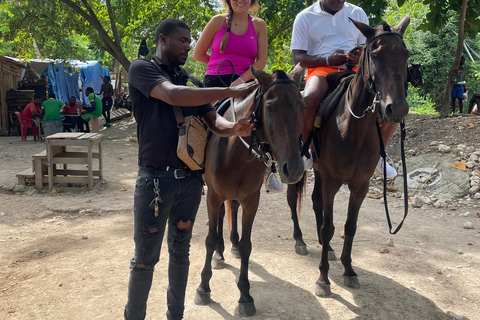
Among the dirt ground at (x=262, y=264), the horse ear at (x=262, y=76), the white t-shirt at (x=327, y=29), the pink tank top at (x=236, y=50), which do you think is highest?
the white t-shirt at (x=327, y=29)

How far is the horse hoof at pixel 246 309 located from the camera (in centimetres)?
375

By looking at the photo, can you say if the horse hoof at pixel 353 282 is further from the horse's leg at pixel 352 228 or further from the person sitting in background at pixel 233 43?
the person sitting in background at pixel 233 43

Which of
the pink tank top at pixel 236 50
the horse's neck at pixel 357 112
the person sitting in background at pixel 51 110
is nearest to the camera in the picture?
the horse's neck at pixel 357 112

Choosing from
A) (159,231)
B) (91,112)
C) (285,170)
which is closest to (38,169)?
(159,231)

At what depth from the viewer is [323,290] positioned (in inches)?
166

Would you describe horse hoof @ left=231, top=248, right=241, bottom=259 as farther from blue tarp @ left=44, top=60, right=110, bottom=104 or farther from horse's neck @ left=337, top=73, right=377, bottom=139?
blue tarp @ left=44, top=60, right=110, bottom=104

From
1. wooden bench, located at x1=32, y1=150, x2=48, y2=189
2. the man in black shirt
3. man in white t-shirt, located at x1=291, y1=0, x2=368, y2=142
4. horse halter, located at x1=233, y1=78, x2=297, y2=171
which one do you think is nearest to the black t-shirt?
the man in black shirt

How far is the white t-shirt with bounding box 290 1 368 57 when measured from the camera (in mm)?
4961

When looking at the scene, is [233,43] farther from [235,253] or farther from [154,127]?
[235,253]

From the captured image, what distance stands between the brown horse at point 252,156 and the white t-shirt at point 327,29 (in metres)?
1.69

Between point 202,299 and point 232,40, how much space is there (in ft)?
8.63

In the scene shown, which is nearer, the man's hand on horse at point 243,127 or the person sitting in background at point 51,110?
the man's hand on horse at point 243,127

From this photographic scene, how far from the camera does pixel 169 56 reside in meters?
2.94

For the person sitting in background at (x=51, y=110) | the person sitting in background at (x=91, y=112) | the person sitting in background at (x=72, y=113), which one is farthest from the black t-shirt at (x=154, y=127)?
the person sitting in background at (x=91, y=112)
